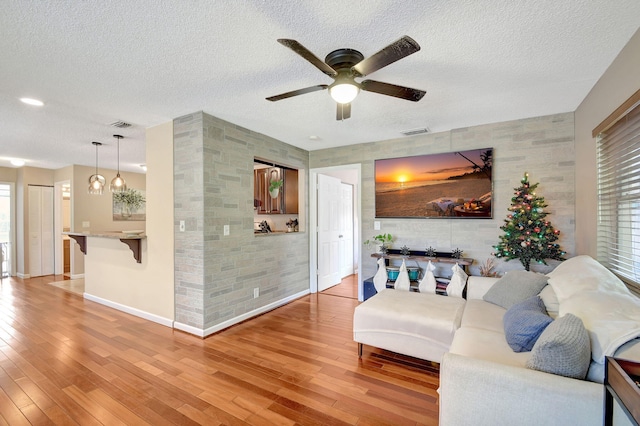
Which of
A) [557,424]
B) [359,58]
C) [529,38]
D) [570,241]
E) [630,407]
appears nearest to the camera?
[630,407]

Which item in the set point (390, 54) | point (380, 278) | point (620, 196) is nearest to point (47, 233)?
point (380, 278)

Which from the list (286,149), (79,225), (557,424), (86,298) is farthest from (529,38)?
(79,225)

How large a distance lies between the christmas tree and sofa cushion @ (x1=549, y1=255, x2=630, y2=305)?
746 mm

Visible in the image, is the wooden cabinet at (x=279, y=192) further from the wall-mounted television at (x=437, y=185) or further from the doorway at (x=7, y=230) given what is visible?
the doorway at (x=7, y=230)

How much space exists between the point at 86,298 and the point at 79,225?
2026 millimetres

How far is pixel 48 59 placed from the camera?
215 cm

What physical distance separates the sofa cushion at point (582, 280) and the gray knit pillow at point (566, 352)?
560mm

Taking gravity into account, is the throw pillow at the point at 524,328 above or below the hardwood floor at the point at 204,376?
above

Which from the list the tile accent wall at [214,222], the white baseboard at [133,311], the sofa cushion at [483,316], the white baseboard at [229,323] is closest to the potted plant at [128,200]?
the white baseboard at [133,311]

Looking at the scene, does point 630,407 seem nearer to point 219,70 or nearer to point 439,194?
point 219,70

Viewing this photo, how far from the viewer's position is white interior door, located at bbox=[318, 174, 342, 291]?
5.22 m

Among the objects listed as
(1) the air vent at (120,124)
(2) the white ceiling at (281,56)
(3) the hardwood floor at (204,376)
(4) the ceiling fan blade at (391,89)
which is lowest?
(3) the hardwood floor at (204,376)

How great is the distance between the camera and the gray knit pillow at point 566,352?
1.34 meters

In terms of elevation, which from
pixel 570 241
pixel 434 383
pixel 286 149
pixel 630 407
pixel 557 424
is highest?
pixel 286 149
